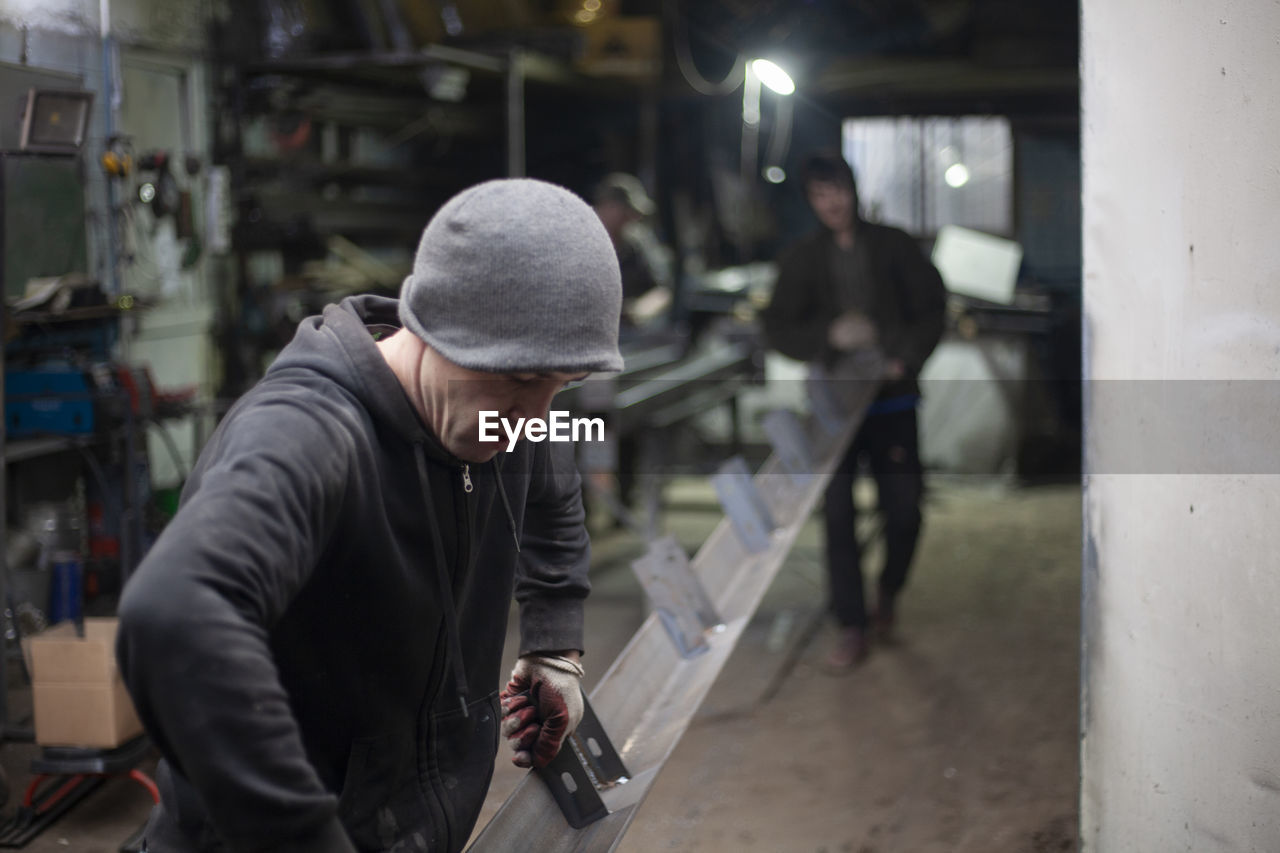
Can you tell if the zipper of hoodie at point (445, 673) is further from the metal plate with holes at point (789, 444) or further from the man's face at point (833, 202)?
the man's face at point (833, 202)

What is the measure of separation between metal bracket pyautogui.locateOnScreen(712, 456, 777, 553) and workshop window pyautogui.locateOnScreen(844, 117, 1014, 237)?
5655mm

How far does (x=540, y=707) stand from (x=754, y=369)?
498 cm

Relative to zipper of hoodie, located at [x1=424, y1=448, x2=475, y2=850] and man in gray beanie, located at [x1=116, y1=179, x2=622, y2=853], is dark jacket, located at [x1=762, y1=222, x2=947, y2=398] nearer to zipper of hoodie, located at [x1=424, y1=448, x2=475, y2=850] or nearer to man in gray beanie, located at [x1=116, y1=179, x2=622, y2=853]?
man in gray beanie, located at [x1=116, y1=179, x2=622, y2=853]

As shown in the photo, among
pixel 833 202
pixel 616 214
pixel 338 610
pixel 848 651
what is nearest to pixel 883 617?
pixel 848 651

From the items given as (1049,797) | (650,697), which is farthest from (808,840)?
(650,697)

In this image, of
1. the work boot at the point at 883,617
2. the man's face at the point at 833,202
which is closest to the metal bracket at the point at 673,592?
the man's face at the point at 833,202

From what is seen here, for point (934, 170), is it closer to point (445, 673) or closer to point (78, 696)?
point (78, 696)

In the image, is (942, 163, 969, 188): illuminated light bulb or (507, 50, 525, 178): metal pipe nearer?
(507, 50, 525, 178): metal pipe

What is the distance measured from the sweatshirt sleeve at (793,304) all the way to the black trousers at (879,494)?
17.2 inches

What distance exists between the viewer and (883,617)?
4.93 metres

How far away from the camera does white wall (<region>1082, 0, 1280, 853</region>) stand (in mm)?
1982

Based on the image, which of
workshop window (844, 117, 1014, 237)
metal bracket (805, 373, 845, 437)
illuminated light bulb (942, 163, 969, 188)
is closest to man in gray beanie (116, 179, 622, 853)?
metal bracket (805, 373, 845, 437)

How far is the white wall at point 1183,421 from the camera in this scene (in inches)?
78.0

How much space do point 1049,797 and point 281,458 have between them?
9.77 feet
